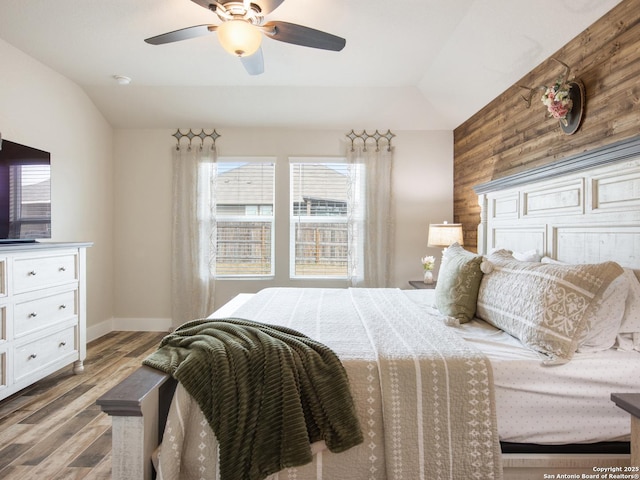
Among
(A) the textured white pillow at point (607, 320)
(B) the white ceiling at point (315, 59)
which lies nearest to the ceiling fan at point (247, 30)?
(B) the white ceiling at point (315, 59)

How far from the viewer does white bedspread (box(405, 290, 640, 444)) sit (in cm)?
128

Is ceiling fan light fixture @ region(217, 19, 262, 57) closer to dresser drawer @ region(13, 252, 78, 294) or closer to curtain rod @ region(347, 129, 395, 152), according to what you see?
dresser drawer @ region(13, 252, 78, 294)

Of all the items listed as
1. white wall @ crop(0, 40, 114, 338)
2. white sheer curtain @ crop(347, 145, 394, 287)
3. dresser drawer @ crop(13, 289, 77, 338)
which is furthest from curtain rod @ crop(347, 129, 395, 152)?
dresser drawer @ crop(13, 289, 77, 338)

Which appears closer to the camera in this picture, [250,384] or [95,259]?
[250,384]

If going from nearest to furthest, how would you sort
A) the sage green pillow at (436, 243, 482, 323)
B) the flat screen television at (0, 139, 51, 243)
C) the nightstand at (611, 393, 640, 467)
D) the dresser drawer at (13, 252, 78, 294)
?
the nightstand at (611, 393, 640, 467) → the sage green pillow at (436, 243, 482, 323) → the dresser drawer at (13, 252, 78, 294) → the flat screen television at (0, 139, 51, 243)

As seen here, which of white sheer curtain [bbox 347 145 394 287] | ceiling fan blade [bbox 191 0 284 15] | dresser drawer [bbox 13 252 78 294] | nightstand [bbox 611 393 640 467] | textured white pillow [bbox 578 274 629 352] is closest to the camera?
nightstand [bbox 611 393 640 467]

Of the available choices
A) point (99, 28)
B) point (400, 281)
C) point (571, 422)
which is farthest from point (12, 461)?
point (400, 281)

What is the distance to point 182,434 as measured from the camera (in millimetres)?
1169

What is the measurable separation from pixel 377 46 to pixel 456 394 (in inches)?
106

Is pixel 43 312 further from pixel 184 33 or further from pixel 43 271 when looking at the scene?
pixel 184 33

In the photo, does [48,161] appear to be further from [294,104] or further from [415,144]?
[415,144]

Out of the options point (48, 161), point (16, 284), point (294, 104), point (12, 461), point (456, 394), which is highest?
point (294, 104)

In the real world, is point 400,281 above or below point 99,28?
below

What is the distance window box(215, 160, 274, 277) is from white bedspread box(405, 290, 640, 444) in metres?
3.30
